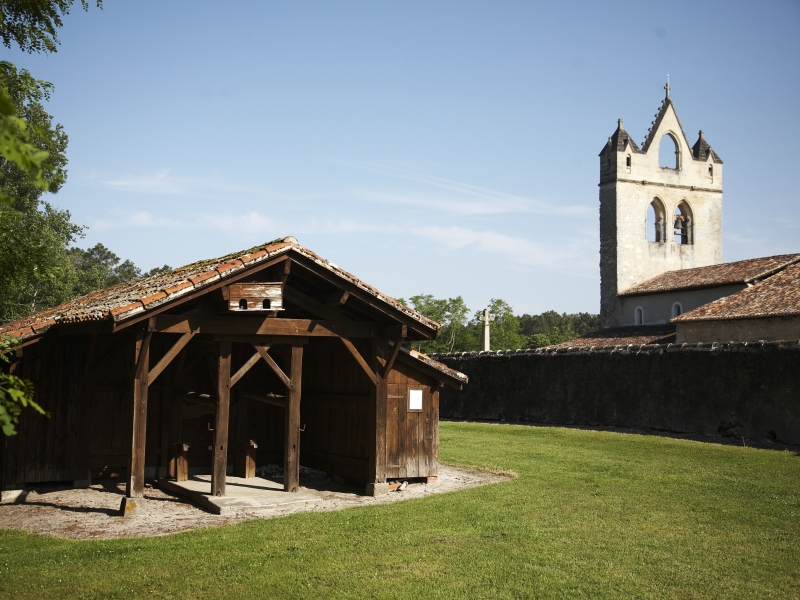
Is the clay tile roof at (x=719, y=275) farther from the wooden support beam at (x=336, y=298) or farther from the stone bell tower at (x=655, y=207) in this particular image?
the wooden support beam at (x=336, y=298)

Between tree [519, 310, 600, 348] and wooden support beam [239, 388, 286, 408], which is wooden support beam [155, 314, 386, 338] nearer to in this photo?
wooden support beam [239, 388, 286, 408]

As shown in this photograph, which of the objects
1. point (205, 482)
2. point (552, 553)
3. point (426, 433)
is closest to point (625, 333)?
point (426, 433)

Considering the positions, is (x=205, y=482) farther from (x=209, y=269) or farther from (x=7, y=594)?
(x=7, y=594)

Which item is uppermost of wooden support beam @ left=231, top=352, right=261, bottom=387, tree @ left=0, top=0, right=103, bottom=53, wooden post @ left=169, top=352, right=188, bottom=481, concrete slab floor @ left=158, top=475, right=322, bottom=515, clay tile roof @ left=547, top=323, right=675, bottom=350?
tree @ left=0, top=0, right=103, bottom=53

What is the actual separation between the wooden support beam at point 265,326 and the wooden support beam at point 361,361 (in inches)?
8.4

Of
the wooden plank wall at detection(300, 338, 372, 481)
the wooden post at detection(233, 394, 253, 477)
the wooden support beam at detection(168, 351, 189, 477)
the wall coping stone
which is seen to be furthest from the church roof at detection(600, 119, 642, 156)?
the wooden support beam at detection(168, 351, 189, 477)

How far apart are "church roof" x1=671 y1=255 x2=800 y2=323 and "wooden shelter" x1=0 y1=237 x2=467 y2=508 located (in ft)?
50.7

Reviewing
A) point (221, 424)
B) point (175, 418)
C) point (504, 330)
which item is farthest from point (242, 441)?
point (504, 330)

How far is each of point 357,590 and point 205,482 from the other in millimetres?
6965

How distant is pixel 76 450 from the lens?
1367cm

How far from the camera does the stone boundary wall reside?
19203 mm

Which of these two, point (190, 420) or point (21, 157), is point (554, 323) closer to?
point (190, 420)

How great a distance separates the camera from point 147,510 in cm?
1166

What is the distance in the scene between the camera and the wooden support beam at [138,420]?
11.5 metres
